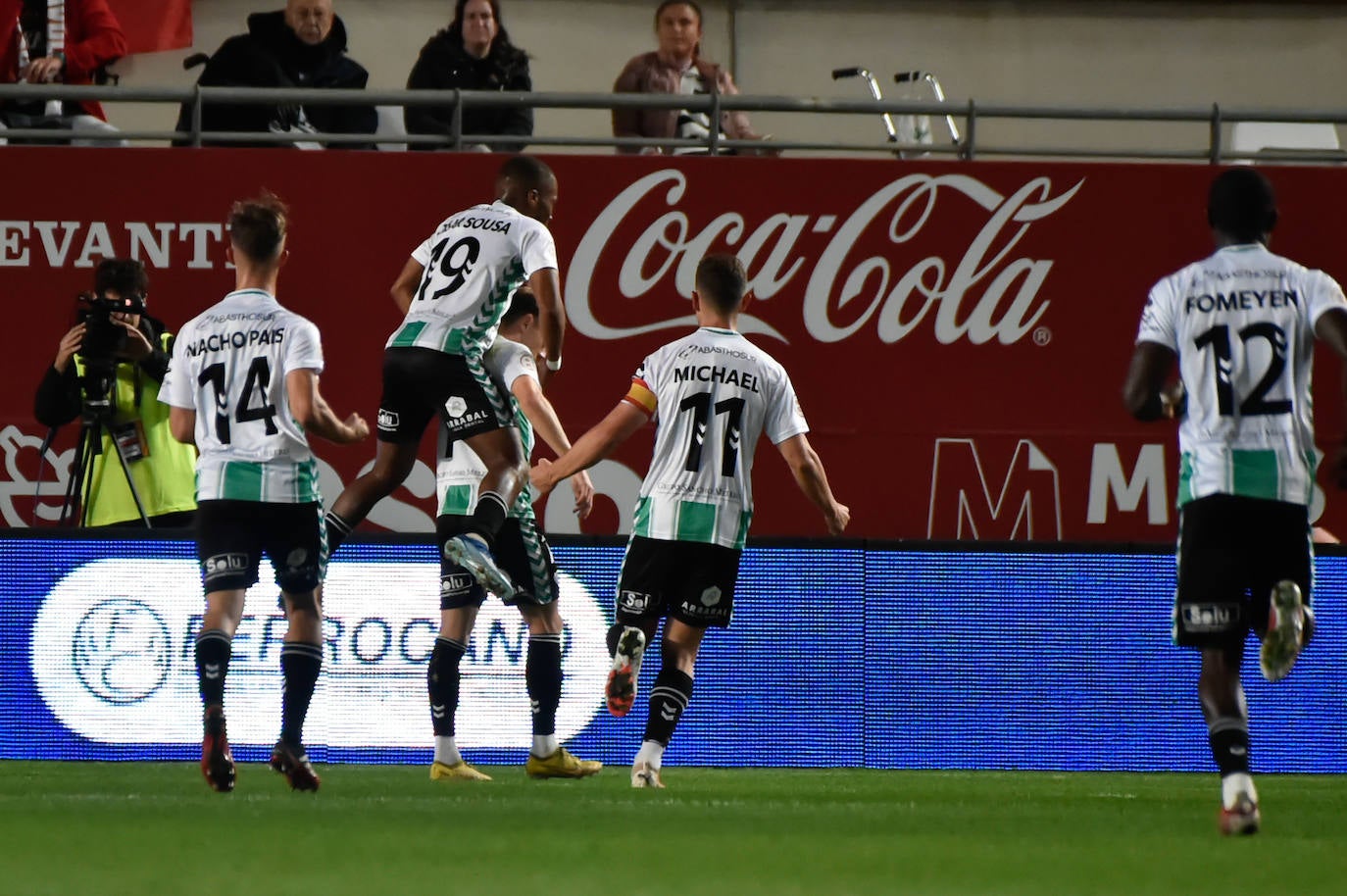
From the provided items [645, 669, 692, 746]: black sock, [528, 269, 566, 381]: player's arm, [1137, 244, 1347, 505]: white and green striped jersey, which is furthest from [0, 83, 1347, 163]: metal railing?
[1137, 244, 1347, 505]: white and green striped jersey

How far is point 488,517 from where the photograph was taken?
7867mm

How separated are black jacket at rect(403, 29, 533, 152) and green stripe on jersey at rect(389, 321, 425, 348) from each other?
4743mm

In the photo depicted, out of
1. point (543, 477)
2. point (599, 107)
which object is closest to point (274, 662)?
point (543, 477)

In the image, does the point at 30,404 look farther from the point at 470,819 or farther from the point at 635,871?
the point at 635,871

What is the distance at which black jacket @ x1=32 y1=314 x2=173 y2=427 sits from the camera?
1019 centimetres

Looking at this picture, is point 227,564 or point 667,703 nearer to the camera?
point 227,564

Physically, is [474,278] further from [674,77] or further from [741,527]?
[674,77]

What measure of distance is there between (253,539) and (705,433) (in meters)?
1.67

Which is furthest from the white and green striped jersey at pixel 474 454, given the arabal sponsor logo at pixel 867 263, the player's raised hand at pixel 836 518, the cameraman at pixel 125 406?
the arabal sponsor logo at pixel 867 263

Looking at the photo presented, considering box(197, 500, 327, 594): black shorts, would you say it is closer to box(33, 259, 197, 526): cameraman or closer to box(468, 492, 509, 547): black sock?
box(468, 492, 509, 547): black sock

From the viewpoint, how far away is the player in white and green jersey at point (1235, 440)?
6.10m

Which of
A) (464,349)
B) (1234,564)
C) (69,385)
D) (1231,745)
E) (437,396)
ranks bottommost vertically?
(1231,745)

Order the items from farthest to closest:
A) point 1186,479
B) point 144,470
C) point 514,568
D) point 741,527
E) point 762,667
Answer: point 144,470 < point 762,667 < point 514,568 < point 741,527 < point 1186,479

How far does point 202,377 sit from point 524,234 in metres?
1.59
